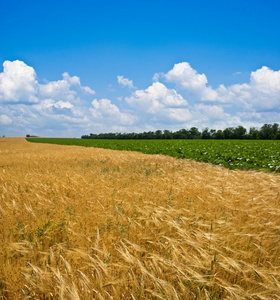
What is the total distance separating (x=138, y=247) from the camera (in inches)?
90.4

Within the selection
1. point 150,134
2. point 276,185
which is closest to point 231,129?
point 150,134

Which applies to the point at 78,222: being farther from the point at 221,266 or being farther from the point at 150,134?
the point at 150,134

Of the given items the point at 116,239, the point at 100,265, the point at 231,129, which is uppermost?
the point at 231,129

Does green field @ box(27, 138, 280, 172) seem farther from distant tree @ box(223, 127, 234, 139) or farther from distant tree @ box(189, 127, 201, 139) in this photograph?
distant tree @ box(189, 127, 201, 139)

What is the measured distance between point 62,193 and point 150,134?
352 ft

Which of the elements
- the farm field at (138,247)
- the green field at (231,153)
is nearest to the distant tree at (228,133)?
the green field at (231,153)

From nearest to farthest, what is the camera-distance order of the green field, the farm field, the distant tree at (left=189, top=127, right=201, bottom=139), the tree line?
the farm field, the green field, the tree line, the distant tree at (left=189, top=127, right=201, bottom=139)

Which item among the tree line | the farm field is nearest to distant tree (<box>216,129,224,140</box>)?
the tree line

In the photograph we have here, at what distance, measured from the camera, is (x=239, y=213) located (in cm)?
360

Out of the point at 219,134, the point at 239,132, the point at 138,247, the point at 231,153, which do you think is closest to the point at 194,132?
the point at 219,134

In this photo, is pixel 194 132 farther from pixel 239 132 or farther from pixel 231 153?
pixel 231 153

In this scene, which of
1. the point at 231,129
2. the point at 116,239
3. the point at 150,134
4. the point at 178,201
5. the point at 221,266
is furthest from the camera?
the point at 150,134

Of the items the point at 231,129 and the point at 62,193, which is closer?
the point at 62,193

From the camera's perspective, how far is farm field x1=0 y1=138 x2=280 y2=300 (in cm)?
183
